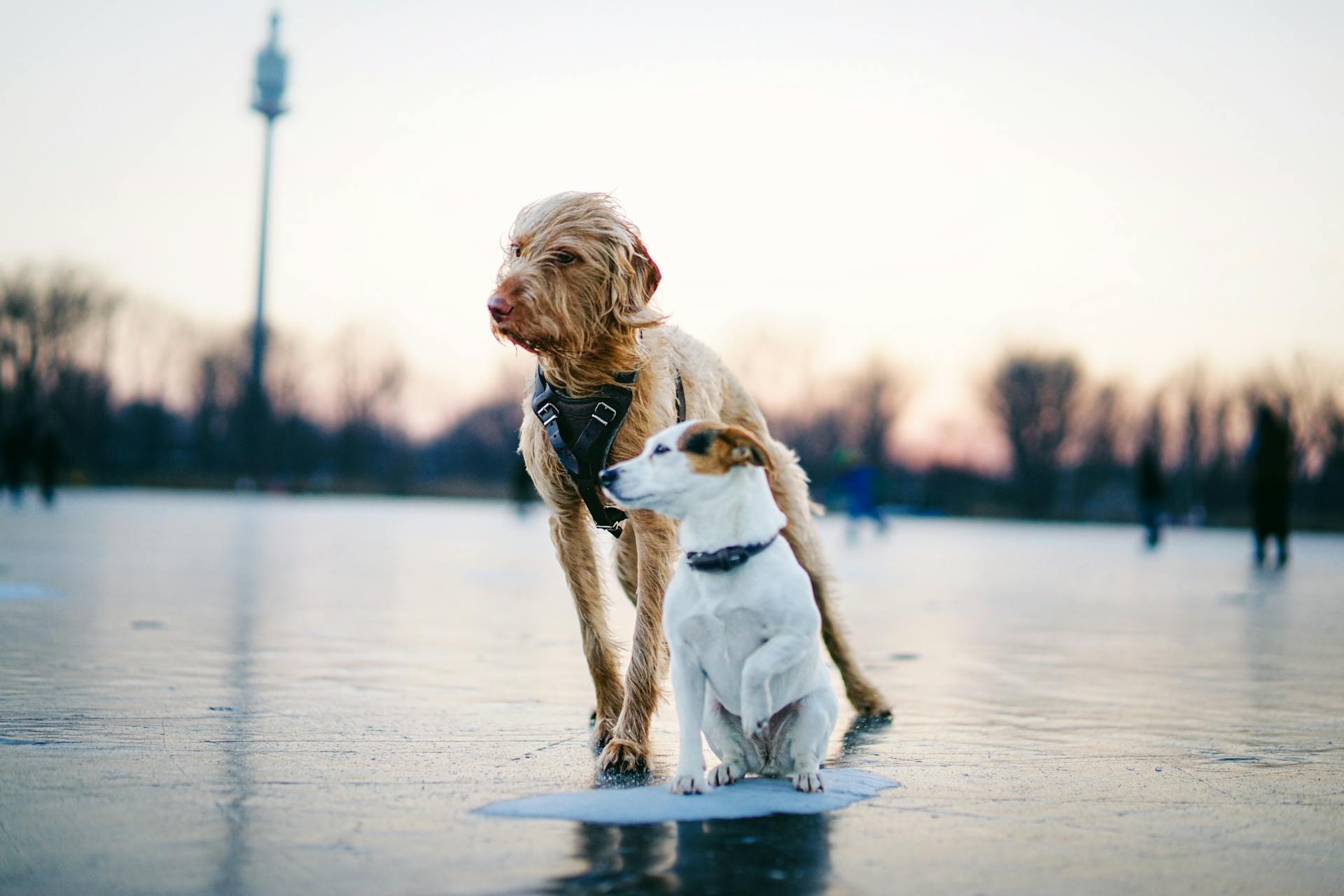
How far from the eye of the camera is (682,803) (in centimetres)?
350

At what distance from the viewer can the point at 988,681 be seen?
21.8 feet

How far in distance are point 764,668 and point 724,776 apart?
42cm

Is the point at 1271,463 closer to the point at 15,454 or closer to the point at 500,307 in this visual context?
the point at 500,307

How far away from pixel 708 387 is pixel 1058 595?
9.37m

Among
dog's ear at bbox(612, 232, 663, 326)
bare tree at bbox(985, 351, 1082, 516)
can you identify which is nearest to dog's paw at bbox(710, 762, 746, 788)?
dog's ear at bbox(612, 232, 663, 326)

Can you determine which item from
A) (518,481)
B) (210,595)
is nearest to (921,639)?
(210,595)

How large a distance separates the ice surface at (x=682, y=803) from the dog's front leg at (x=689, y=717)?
4cm

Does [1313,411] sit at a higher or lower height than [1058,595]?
higher

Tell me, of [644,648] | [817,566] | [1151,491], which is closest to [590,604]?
[644,648]

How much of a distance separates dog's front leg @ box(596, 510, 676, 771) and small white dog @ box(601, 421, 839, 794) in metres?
0.45

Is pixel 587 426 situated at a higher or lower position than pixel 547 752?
higher

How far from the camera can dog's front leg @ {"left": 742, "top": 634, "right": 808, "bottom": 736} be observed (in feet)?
11.8

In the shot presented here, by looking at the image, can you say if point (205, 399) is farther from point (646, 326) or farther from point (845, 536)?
point (646, 326)

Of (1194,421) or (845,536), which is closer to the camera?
(845,536)
